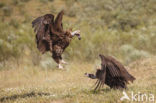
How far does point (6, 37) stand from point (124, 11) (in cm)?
1835

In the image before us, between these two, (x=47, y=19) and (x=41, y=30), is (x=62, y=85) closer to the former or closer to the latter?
(x=41, y=30)

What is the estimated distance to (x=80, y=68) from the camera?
1474 centimetres

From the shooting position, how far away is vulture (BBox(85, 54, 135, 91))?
6008 millimetres

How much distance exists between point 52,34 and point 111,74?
62.4 inches

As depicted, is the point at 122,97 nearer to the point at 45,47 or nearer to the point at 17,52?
the point at 45,47

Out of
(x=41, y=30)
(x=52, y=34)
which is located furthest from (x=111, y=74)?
(x=41, y=30)

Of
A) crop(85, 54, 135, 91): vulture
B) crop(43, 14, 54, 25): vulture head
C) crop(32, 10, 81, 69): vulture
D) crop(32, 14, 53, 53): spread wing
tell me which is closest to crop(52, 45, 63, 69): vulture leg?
crop(32, 10, 81, 69): vulture

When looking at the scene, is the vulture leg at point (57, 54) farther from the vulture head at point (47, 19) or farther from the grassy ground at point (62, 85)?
the grassy ground at point (62, 85)

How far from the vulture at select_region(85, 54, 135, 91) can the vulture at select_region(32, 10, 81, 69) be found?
831 mm

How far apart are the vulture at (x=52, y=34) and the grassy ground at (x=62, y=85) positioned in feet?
3.62

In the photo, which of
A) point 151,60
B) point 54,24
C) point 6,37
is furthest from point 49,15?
point 6,37

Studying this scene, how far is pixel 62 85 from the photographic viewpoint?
8.92m

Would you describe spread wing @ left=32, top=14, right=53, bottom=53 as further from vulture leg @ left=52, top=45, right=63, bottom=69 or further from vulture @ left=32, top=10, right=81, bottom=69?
vulture leg @ left=52, top=45, right=63, bottom=69

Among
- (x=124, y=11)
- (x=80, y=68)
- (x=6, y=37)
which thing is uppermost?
(x=124, y=11)
